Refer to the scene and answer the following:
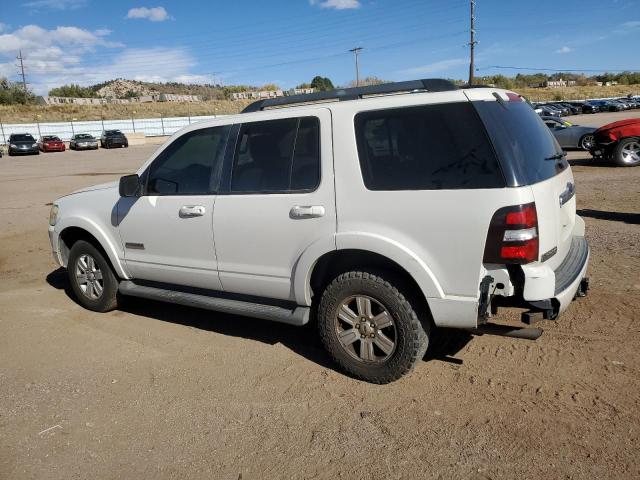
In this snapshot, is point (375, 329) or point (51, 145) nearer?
point (375, 329)

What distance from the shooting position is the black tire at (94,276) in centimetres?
535

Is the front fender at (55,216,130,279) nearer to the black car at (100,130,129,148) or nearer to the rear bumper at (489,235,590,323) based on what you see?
the rear bumper at (489,235,590,323)

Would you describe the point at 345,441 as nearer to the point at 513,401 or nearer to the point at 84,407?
the point at 513,401

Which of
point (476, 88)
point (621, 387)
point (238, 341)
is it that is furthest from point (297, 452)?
point (476, 88)

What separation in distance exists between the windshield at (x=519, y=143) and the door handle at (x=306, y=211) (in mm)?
1227

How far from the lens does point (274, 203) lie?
398cm

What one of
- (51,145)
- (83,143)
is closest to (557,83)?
(83,143)

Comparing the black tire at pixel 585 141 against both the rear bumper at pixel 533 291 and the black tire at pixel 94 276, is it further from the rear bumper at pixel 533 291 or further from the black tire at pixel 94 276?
the black tire at pixel 94 276

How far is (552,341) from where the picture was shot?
167 inches

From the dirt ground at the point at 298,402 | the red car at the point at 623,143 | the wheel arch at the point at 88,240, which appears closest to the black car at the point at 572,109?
the red car at the point at 623,143

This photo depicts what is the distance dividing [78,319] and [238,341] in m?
1.87

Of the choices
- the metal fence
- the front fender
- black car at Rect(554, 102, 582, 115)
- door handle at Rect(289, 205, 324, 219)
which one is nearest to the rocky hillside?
the metal fence

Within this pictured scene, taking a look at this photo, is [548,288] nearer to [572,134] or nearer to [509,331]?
[509,331]

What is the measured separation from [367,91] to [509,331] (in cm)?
191
